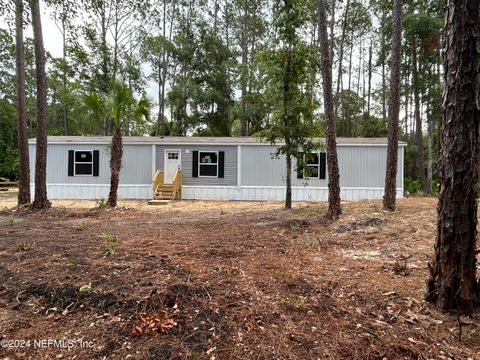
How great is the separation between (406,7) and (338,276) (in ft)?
63.6

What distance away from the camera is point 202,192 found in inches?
550

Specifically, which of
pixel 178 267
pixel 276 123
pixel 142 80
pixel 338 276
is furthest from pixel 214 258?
pixel 142 80

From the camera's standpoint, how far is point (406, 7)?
17844 millimetres

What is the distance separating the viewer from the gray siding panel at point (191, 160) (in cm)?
1376

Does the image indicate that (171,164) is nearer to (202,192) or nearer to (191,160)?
(191,160)

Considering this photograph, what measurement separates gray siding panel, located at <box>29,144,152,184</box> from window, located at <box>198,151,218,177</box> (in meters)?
2.17

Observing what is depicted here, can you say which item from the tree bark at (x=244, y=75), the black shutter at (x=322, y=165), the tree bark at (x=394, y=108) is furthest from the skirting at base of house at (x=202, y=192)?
the tree bark at (x=244, y=75)

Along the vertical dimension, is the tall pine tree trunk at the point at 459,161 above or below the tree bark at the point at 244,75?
below

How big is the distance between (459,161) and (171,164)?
12.4 meters

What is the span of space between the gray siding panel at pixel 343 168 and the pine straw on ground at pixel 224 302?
8469 mm

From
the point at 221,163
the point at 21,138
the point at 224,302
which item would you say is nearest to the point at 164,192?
the point at 221,163

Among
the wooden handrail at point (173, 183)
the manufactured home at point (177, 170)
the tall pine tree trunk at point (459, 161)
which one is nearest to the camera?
the tall pine tree trunk at point (459, 161)

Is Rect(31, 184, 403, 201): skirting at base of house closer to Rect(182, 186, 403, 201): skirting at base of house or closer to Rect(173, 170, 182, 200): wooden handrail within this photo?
Rect(182, 186, 403, 201): skirting at base of house

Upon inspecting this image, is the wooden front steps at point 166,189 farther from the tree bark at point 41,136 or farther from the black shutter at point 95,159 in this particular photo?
the tree bark at point 41,136
